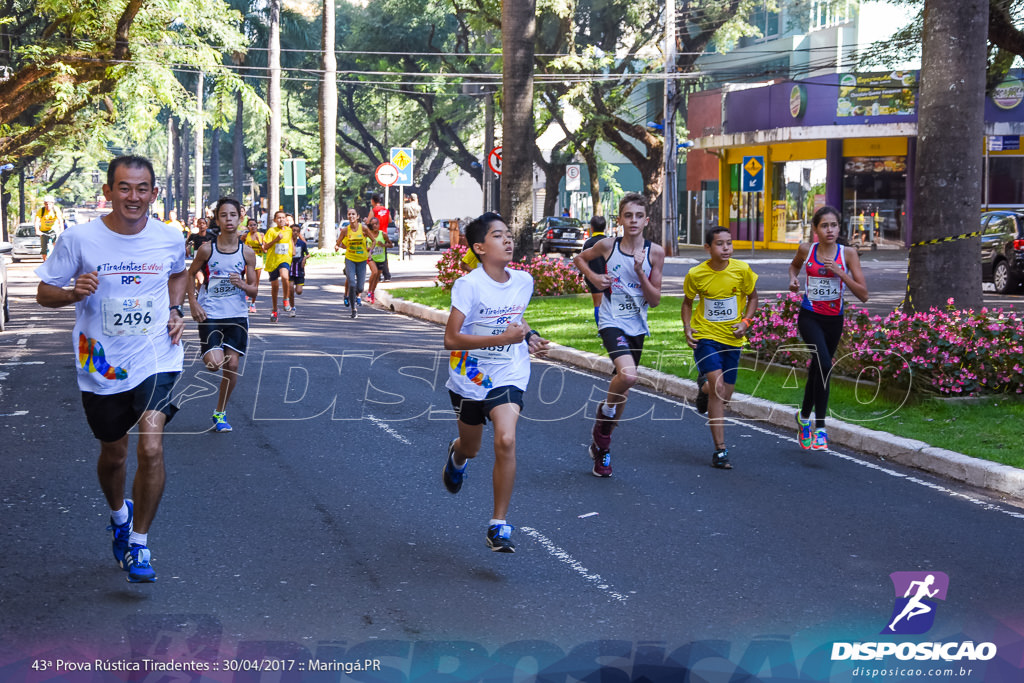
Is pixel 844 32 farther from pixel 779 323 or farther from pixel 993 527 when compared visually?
pixel 993 527

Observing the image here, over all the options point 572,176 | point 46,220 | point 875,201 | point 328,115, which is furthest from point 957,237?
point 46,220

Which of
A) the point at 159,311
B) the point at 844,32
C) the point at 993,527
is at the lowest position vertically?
the point at 993,527

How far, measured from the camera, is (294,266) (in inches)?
893

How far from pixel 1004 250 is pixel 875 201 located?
19917 millimetres

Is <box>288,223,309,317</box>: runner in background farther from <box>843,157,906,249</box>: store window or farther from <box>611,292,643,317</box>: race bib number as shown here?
<box>843,157,906,249</box>: store window

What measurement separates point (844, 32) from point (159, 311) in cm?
4831

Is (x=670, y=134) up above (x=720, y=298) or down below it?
above

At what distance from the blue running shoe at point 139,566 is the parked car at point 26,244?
1633 inches

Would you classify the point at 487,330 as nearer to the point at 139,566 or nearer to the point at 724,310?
the point at 139,566

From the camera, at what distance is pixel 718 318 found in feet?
29.5

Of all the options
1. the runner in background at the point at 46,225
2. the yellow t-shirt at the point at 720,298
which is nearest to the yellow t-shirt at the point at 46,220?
the runner in background at the point at 46,225

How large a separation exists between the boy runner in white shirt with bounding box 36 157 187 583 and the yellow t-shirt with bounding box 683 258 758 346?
4.30 meters

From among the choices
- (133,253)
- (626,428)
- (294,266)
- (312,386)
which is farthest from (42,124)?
(133,253)

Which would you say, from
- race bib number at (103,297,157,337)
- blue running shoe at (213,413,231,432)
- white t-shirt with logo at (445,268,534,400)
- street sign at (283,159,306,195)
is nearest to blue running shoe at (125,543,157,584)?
race bib number at (103,297,157,337)
